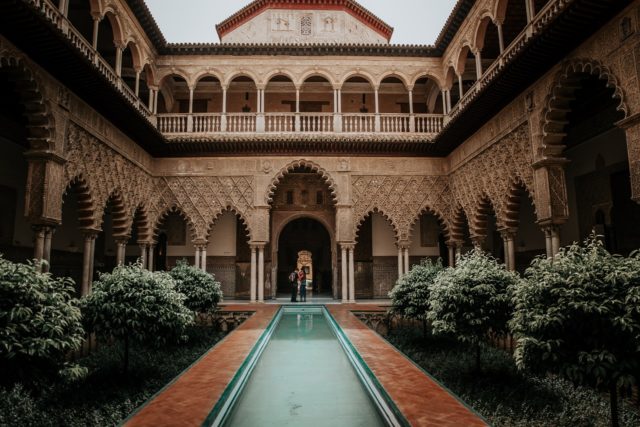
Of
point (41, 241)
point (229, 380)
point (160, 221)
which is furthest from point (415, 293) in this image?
point (160, 221)

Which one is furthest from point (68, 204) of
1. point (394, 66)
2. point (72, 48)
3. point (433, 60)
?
point (433, 60)

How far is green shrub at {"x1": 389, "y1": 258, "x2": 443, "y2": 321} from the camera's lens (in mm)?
8125

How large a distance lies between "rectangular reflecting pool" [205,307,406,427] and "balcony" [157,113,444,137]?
7.37 meters

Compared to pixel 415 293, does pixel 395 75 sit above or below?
above

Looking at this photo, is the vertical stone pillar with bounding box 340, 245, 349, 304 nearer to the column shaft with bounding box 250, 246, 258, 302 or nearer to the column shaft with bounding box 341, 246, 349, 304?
the column shaft with bounding box 341, 246, 349, 304

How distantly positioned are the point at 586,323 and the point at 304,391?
109 inches

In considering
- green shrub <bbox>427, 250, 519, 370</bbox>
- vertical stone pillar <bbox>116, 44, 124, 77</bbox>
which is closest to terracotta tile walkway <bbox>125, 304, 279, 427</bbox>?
green shrub <bbox>427, 250, 519, 370</bbox>

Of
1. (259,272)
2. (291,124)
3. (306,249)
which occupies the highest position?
(291,124)

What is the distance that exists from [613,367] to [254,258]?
10.6m

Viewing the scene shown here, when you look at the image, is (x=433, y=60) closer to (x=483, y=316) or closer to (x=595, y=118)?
(x=595, y=118)

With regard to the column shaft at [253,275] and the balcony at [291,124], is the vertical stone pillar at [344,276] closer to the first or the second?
the column shaft at [253,275]

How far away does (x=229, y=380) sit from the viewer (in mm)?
4199

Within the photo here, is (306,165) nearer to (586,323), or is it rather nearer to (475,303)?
(475,303)

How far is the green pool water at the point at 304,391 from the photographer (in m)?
3.78
